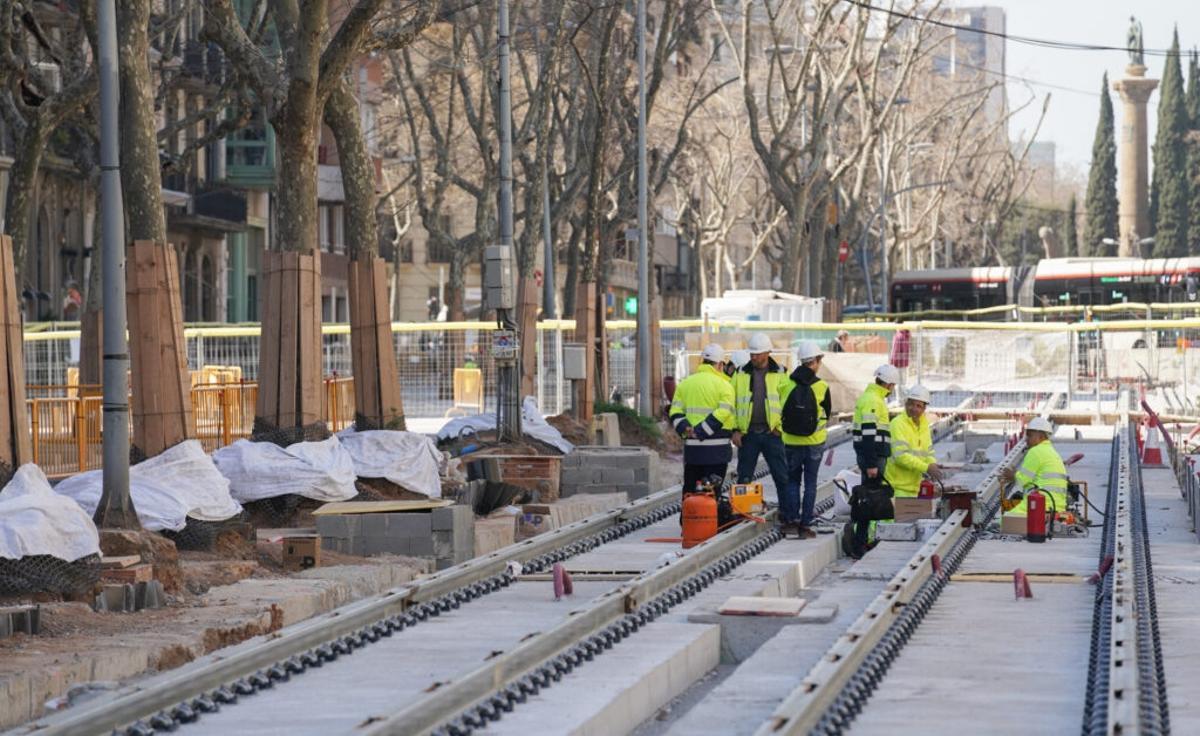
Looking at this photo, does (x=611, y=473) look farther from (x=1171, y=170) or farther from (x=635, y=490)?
(x=1171, y=170)

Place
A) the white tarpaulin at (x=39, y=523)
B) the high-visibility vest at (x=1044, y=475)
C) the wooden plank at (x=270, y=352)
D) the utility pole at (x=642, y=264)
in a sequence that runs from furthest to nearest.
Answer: the utility pole at (x=642, y=264)
the wooden plank at (x=270, y=352)
the high-visibility vest at (x=1044, y=475)
the white tarpaulin at (x=39, y=523)

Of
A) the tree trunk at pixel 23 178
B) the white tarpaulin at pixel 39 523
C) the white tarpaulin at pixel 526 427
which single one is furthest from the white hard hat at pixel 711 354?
the tree trunk at pixel 23 178

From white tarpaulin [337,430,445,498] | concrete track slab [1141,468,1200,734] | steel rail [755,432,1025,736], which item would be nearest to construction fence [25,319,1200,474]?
white tarpaulin [337,430,445,498]

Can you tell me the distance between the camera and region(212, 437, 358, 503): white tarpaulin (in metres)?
20.8

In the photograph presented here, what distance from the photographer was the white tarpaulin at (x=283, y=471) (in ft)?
68.2

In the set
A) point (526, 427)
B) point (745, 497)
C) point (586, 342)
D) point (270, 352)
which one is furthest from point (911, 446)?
point (586, 342)

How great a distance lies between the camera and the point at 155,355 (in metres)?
19.3

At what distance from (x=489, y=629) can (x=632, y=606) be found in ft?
3.56

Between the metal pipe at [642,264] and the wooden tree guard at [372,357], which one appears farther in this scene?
the metal pipe at [642,264]

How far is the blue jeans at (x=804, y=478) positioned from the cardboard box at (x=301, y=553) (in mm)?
4874

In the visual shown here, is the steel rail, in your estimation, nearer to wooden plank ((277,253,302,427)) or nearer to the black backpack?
the black backpack

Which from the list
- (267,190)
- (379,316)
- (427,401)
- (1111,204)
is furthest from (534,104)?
(1111,204)

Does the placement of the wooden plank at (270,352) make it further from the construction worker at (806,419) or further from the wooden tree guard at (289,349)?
the construction worker at (806,419)

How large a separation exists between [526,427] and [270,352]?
23.2ft
